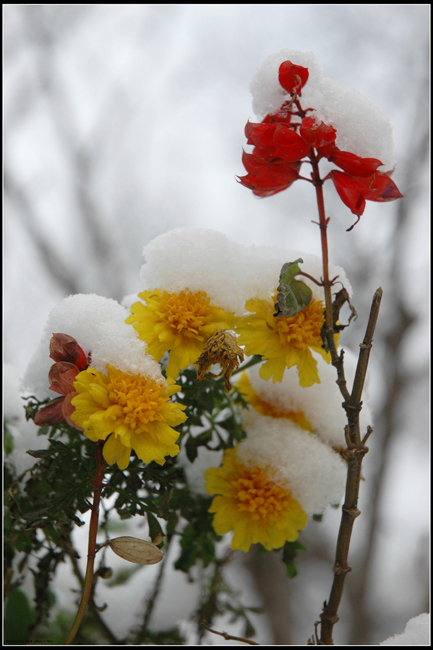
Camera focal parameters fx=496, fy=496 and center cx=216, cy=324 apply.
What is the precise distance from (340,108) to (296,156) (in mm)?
51

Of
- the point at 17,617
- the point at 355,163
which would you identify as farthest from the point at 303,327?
the point at 17,617

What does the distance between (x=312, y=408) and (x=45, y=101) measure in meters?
2.06

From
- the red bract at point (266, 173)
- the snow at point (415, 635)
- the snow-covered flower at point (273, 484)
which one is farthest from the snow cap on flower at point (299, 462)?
the red bract at point (266, 173)

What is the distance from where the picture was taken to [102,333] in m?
0.35

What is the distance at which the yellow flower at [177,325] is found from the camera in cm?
35

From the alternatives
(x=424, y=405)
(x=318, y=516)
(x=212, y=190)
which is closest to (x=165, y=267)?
(x=318, y=516)

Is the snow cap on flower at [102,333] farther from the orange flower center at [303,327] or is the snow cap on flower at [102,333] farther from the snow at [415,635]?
the snow at [415,635]

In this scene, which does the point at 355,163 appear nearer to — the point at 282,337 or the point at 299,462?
the point at 282,337

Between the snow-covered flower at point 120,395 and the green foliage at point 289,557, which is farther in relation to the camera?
the green foliage at point 289,557

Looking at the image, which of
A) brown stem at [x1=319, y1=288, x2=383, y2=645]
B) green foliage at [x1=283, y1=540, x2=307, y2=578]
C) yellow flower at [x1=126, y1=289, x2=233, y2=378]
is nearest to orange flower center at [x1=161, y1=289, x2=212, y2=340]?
yellow flower at [x1=126, y1=289, x2=233, y2=378]

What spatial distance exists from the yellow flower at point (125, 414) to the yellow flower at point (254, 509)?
13 cm

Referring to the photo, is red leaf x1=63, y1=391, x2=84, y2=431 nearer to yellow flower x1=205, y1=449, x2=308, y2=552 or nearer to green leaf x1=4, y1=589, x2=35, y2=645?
yellow flower x1=205, y1=449, x2=308, y2=552

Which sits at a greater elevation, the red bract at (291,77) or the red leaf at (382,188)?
the red bract at (291,77)

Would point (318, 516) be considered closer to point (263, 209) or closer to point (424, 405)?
point (263, 209)
